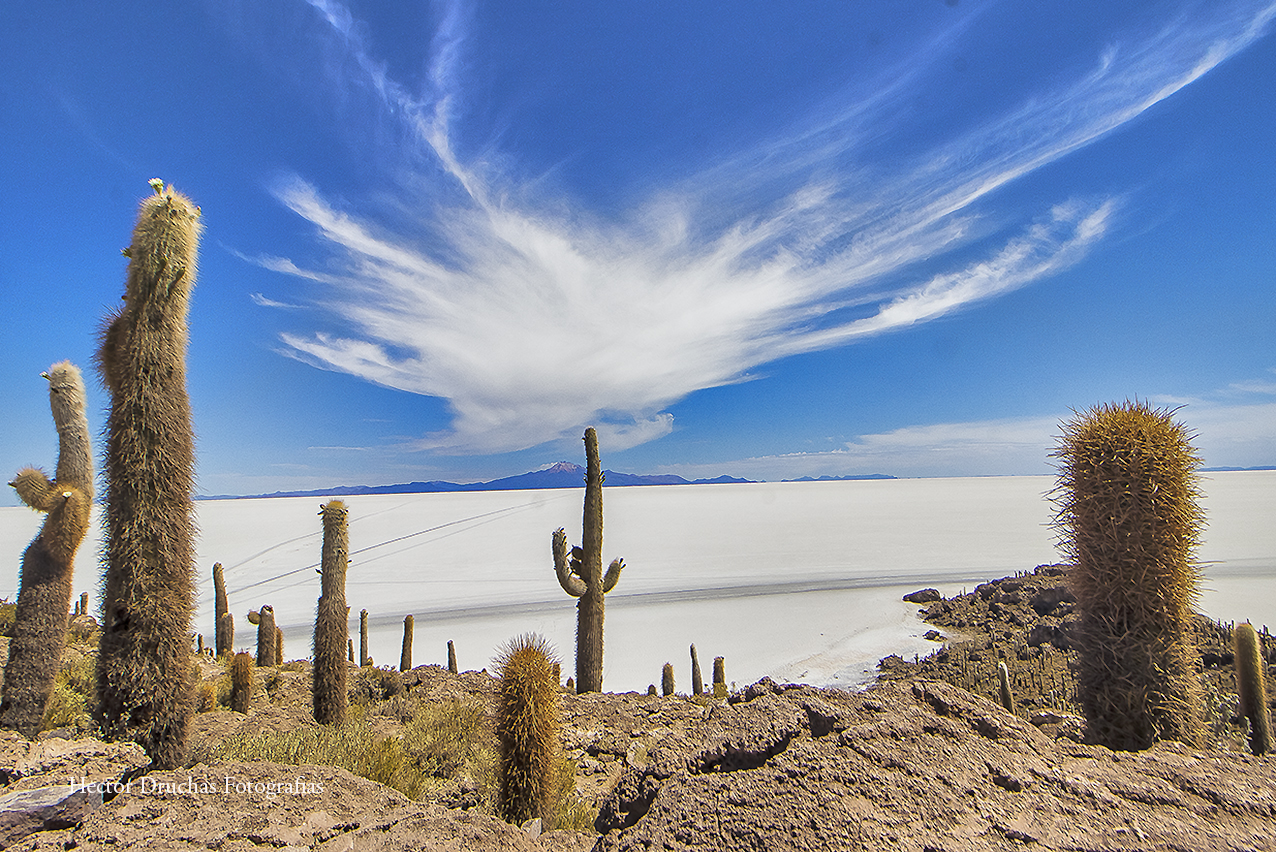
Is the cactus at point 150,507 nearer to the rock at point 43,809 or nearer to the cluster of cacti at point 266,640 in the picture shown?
the rock at point 43,809

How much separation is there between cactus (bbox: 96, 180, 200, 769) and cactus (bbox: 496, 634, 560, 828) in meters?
3.34

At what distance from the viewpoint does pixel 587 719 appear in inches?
407

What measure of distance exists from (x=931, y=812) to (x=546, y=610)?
2834cm

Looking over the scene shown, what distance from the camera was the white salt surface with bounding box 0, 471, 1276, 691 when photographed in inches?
862

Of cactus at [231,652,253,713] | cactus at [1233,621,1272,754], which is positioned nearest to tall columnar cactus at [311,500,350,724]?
cactus at [231,652,253,713]

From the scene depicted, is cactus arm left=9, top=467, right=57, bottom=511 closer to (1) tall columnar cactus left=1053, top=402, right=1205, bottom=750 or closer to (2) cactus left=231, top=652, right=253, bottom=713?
(2) cactus left=231, top=652, right=253, bottom=713

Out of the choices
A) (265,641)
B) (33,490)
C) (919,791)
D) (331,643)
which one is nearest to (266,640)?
(265,641)

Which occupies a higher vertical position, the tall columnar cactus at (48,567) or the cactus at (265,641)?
the tall columnar cactus at (48,567)

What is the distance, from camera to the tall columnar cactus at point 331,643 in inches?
399

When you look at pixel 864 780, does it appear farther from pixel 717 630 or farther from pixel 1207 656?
pixel 717 630

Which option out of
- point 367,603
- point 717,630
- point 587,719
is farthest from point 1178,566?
point 367,603

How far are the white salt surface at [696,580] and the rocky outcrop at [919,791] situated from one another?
49.0ft

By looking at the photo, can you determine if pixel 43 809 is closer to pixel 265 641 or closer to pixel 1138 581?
pixel 1138 581

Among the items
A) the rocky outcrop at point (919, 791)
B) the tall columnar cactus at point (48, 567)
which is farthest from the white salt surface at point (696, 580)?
the rocky outcrop at point (919, 791)
